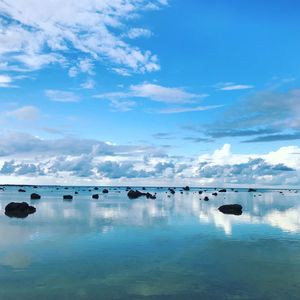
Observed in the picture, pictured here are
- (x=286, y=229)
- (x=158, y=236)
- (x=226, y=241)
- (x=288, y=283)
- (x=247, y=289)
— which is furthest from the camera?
(x=286, y=229)

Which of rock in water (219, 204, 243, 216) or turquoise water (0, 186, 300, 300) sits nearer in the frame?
turquoise water (0, 186, 300, 300)

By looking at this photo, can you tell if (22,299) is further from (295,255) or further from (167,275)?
(295,255)

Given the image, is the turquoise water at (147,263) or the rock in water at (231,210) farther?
the rock in water at (231,210)

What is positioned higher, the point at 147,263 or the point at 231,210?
the point at 231,210

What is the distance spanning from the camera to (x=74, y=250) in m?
30.3

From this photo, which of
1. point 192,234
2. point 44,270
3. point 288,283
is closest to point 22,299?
point 44,270

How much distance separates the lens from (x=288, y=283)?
2158 cm

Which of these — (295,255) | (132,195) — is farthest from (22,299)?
(132,195)

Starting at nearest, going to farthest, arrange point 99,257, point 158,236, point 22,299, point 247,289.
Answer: point 22,299
point 247,289
point 99,257
point 158,236

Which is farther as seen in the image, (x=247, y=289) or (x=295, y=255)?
(x=295, y=255)

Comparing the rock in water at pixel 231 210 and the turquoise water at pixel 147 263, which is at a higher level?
the rock in water at pixel 231 210

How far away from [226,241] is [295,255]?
25.6ft

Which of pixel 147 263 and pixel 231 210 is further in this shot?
pixel 231 210

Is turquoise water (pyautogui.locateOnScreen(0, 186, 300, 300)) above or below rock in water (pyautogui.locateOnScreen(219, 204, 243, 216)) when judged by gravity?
below
